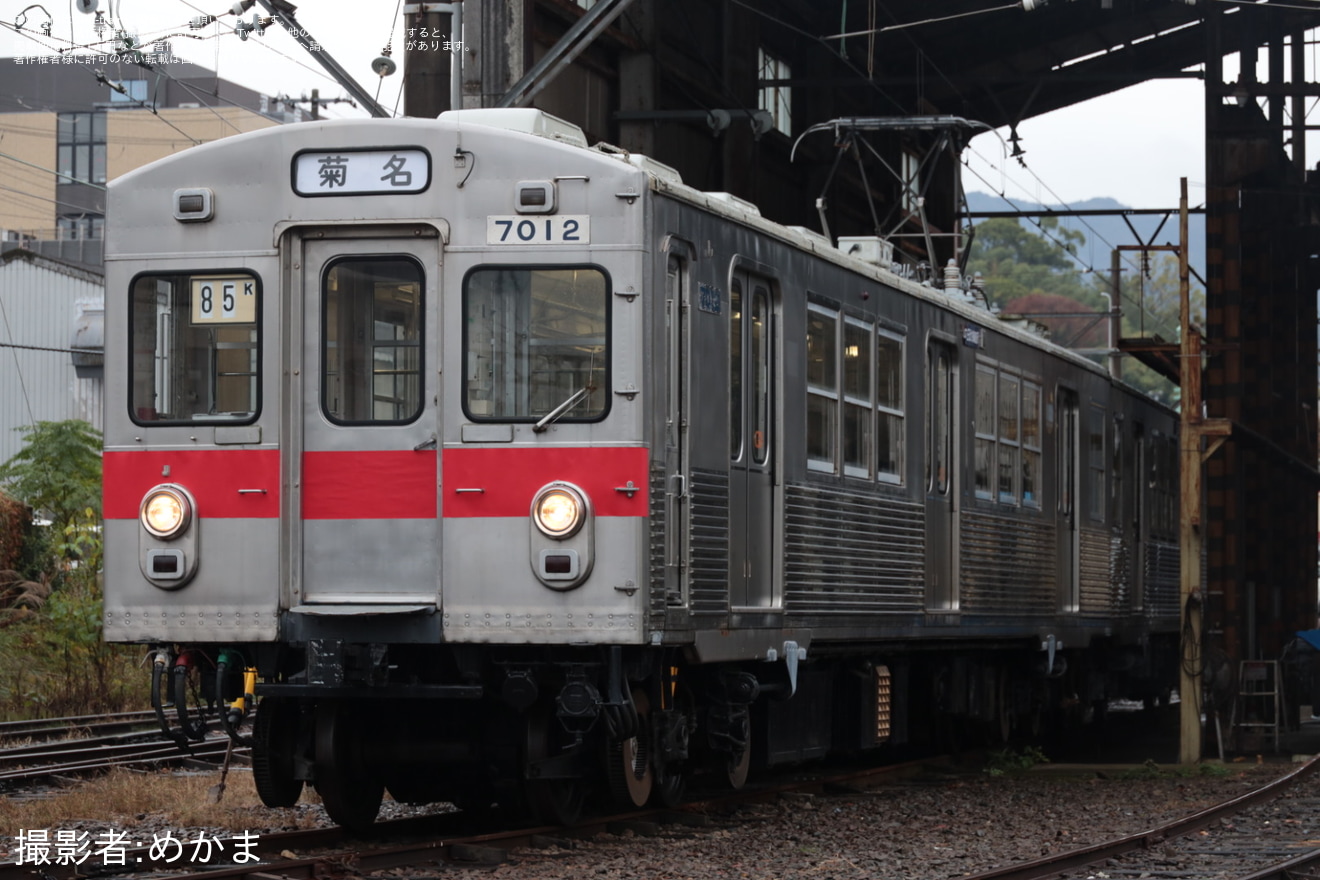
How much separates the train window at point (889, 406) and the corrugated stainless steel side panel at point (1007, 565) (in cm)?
147

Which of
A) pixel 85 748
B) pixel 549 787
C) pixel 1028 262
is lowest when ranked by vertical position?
pixel 85 748

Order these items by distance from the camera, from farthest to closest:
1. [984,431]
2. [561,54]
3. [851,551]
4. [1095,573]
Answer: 1. [1095,573]
2. [561,54]
3. [984,431]
4. [851,551]

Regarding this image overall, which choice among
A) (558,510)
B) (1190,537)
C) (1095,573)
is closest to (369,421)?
(558,510)

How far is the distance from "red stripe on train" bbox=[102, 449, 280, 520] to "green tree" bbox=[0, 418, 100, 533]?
51.6ft

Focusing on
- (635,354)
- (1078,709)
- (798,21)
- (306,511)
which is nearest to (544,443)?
(635,354)

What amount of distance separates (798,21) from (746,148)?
143 inches

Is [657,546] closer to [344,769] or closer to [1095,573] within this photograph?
[344,769]

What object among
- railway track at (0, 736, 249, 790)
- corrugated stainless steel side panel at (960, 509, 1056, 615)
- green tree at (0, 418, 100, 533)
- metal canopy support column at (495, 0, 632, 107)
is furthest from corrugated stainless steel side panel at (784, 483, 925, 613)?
green tree at (0, 418, 100, 533)

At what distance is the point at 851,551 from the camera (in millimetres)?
11445

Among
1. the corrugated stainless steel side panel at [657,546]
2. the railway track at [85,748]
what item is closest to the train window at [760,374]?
the corrugated stainless steel side panel at [657,546]

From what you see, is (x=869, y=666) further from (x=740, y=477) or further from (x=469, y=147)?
(x=469, y=147)

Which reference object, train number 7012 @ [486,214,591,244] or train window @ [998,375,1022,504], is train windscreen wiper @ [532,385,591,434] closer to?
train number 7012 @ [486,214,591,244]

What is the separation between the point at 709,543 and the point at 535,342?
1.40m

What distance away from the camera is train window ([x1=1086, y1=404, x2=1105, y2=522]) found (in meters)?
17.3
